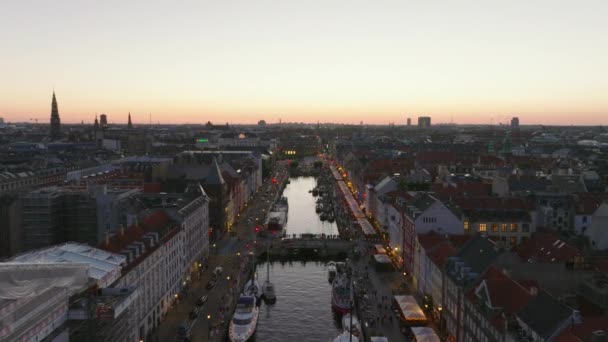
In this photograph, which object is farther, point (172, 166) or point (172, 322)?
point (172, 166)

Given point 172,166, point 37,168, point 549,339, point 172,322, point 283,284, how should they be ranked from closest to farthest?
point 549,339 < point 172,322 < point 283,284 < point 172,166 < point 37,168

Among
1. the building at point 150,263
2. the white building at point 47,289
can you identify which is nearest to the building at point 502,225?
the building at point 150,263

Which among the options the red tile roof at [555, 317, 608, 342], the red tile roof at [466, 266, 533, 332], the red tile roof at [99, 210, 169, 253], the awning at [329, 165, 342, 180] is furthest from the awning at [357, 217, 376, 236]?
the awning at [329, 165, 342, 180]

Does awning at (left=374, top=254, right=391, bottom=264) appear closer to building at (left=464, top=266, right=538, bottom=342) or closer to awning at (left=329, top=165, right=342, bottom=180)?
building at (left=464, top=266, right=538, bottom=342)

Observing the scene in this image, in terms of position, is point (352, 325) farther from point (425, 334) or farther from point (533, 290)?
point (533, 290)

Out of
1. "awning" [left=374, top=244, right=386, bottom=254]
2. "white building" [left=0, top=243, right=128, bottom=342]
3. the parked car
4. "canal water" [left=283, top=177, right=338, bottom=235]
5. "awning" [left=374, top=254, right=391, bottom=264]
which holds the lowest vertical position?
"canal water" [left=283, top=177, right=338, bottom=235]

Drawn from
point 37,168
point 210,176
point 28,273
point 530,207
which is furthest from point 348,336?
point 37,168

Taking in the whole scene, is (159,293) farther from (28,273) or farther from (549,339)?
(549,339)

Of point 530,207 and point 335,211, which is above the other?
point 530,207
